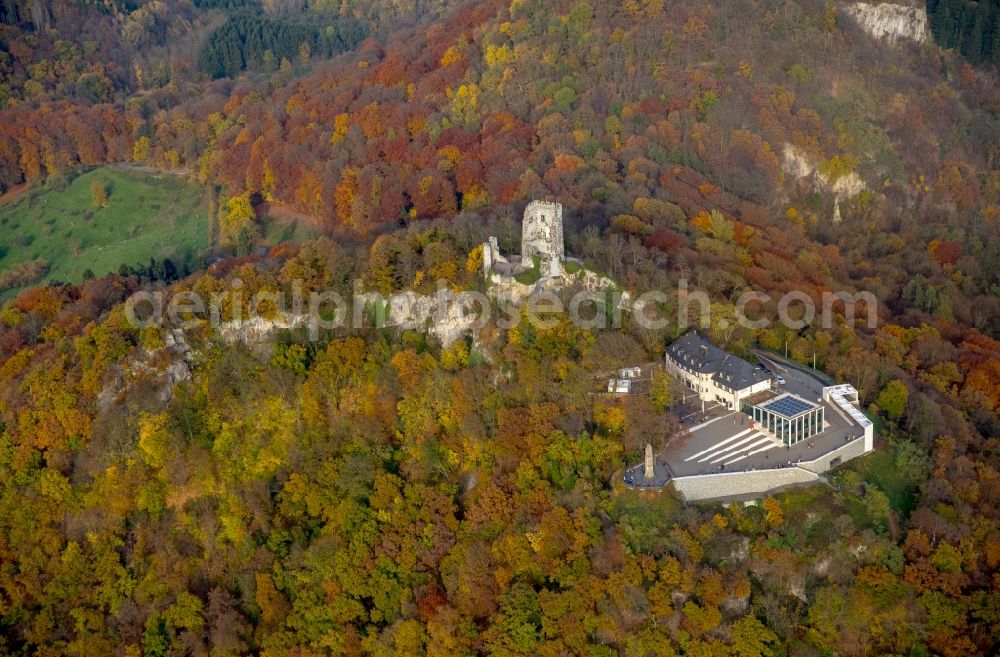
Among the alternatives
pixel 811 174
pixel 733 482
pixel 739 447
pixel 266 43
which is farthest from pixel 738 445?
pixel 266 43

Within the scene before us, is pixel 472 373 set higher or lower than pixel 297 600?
higher

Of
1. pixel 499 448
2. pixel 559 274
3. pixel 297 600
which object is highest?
pixel 559 274

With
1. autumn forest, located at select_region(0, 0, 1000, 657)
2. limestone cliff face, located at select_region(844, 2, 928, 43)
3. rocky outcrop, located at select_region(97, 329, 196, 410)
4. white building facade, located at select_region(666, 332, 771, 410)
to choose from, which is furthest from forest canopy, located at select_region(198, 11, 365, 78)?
white building facade, located at select_region(666, 332, 771, 410)

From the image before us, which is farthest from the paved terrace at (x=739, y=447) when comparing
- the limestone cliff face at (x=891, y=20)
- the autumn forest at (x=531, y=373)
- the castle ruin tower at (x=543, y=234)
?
the limestone cliff face at (x=891, y=20)

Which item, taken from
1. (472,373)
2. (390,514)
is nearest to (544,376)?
(472,373)

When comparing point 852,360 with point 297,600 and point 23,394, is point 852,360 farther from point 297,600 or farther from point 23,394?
point 23,394

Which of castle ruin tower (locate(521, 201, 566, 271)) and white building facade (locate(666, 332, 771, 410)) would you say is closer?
white building facade (locate(666, 332, 771, 410))

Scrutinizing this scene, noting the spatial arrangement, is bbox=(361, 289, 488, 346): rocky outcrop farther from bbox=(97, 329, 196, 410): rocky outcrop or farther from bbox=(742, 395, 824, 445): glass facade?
bbox=(742, 395, 824, 445): glass facade
